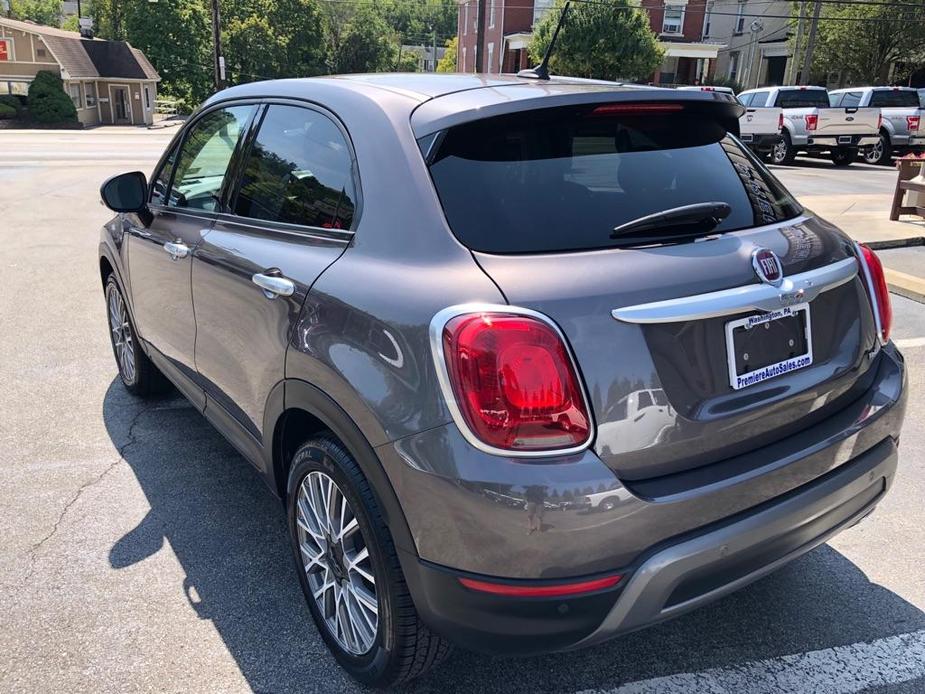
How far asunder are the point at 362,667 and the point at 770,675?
1.30 m

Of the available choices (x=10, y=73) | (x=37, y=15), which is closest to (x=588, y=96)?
→ (x=10, y=73)

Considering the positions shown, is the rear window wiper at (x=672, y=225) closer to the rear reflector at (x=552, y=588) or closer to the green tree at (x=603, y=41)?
the rear reflector at (x=552, y=588)

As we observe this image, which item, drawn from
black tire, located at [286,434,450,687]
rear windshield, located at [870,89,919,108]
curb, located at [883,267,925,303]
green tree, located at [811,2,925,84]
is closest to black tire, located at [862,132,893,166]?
rear windshield, located at [870,89,919,108]

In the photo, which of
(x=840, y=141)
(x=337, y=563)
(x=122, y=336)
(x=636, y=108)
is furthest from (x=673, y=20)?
(x=337, y=563)

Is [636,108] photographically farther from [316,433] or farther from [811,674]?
[811,674]

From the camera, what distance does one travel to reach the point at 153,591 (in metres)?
2.97

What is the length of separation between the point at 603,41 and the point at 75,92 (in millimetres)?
29162

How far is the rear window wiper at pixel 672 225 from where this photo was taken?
224cm

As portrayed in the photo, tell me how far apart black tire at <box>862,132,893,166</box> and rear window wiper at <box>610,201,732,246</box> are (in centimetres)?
2274

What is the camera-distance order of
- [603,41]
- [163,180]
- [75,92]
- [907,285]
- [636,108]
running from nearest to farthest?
1. [636,108]
2. [163,180]
3. [907,285]
4. [603,41]
5. [75,92]

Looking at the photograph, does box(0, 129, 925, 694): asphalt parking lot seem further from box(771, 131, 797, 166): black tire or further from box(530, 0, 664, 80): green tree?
box(530, 0, 664, 80): green tree

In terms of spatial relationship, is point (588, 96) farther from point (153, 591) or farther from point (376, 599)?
point (153, 591)

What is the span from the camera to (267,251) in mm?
2791

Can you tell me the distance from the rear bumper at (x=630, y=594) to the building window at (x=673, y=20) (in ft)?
161
